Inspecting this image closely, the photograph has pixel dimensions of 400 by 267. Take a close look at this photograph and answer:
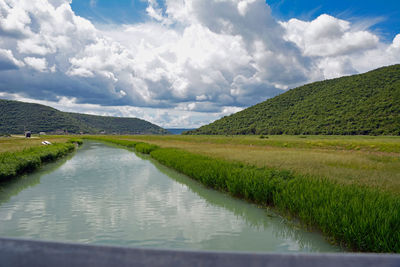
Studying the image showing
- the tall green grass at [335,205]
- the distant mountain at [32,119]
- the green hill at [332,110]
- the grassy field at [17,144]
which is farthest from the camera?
the distant mountain at [32,119]

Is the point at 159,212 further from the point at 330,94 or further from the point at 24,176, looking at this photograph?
the point at 330,94

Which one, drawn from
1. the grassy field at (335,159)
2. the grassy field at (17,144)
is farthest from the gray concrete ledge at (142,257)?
the grassy field at (17,144)

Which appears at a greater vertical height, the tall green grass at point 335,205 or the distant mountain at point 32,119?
the distant mountain at point 32,119

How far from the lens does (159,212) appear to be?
973cm

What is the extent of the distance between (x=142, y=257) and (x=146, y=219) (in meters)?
6.81

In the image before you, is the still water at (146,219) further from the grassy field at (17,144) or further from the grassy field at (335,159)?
the grassy field at (17,144)

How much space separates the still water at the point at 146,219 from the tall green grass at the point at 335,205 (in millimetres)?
472

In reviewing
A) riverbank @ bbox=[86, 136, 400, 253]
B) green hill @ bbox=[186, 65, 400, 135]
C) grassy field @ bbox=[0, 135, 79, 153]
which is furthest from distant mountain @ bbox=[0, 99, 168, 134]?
riverbank @ bbox=[86, 136, 400, 253]

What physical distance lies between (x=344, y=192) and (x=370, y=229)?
2493mm

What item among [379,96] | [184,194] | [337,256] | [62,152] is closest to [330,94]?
[379,96]

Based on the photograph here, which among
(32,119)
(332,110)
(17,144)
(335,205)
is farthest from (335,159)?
(32,119)

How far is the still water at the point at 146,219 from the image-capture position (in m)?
7.08

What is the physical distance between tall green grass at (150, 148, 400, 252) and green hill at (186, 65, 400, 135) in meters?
59.4

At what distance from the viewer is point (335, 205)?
712cm
